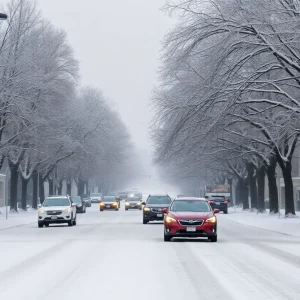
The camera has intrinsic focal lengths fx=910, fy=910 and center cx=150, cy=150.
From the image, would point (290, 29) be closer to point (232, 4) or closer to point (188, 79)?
point (232, 4)

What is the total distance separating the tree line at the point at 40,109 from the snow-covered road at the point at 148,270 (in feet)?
78.2

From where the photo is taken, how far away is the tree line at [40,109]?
5397 centimetres

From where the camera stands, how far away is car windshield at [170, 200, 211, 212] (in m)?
32.7

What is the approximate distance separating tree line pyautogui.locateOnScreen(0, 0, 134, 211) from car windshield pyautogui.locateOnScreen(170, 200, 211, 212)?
65.0ft

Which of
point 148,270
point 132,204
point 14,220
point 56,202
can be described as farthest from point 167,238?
point 132,204

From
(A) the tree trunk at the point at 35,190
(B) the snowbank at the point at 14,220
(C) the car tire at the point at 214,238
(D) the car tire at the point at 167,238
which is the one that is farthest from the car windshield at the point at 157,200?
(A) the tree trunk at the point at 35,190

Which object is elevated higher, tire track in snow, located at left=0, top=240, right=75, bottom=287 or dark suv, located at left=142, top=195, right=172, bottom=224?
dark suv, located at left=142, top=195, right=172, bottom=224

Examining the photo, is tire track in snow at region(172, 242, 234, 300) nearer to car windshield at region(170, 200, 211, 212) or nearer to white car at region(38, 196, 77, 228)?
car windshield at region(170, 200, 211, 212)

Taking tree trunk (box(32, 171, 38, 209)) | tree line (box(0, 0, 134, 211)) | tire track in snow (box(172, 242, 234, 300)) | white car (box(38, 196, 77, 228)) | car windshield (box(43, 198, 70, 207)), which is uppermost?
tree line (box(0, 0, 134, 211))

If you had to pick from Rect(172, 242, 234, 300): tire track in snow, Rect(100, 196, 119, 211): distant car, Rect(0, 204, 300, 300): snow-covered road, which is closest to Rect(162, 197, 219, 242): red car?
Rect(0, 204, 300, 300): snow-covered road

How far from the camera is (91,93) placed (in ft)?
336

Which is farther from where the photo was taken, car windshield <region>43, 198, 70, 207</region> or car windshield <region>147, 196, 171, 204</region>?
car windshield <region>147, 196, 171, 204</region>

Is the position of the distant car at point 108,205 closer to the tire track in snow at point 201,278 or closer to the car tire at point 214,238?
the car tire at point 214,238

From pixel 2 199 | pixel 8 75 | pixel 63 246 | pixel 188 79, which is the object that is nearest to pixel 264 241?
pixel 63 246
